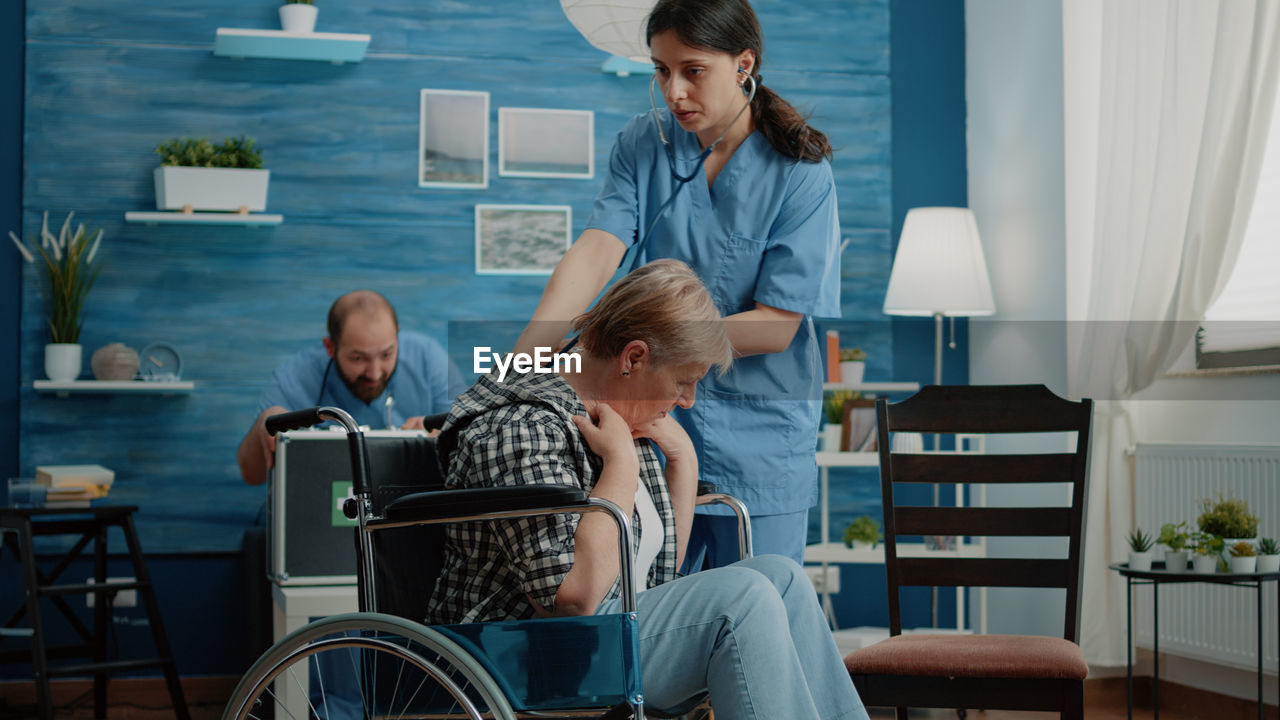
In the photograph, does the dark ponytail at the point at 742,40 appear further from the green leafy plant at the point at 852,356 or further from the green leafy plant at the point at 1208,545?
the green leafy plant at the point at 852,356

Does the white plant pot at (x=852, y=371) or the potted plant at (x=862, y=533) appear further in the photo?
the white plant pot at (x=852, y=371)

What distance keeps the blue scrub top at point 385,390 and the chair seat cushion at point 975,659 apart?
1415 mm

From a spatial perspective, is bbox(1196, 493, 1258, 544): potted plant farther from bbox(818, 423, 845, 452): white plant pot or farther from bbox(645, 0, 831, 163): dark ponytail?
bbox(645, 0, 831, 163): dark ponytail

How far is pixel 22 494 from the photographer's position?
295cm

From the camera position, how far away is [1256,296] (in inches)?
114

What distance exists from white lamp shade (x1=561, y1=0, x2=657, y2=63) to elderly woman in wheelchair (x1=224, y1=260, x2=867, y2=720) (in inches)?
26.0

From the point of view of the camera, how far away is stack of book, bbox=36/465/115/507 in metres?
3.01

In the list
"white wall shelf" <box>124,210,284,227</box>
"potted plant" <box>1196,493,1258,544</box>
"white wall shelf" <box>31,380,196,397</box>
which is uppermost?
"white wall shelf" <box>124,210,284,227</box>

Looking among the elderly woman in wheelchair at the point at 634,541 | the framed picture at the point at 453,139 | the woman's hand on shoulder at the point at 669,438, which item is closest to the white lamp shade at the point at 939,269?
the framed picture at the point at 453,139

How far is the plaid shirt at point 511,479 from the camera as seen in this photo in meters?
1.29

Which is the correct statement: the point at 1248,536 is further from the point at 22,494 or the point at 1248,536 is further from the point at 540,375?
the point at 22,494

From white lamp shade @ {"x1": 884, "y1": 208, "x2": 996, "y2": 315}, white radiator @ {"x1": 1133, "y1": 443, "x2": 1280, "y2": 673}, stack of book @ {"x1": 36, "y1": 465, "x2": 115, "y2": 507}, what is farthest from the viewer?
white lamp shade @ {"x1": 884, "y1": 208, "x2": 996, "y2": 315}

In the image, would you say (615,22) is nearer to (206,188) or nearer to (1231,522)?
(1231,522)
